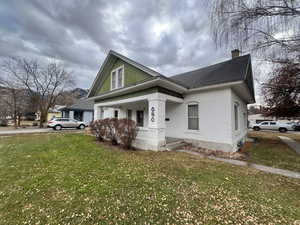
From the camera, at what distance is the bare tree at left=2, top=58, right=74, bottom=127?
21.2 metres

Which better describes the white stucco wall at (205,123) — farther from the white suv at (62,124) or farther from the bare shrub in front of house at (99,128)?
the white suv at (62,124)

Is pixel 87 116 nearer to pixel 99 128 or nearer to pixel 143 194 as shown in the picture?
pixel 99 128

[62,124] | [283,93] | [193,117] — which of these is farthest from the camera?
[62,124]

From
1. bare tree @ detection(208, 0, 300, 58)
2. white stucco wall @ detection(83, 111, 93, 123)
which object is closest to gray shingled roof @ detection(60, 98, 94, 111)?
white stucco wall @ detection(83, 111, 93, 123)

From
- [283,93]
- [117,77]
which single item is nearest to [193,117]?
[117,77]

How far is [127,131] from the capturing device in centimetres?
688

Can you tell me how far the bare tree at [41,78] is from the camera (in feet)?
69.6

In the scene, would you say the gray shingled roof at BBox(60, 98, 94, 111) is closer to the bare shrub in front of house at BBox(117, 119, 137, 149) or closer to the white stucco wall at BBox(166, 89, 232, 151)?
the bare shrub in front of house at BBox(117, 119, 137, 149)

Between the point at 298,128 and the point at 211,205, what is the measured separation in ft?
97.8

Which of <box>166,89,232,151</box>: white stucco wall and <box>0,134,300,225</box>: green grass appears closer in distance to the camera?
<box>0,134,300,225</box>: green grass

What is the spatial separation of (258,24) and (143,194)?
664 centimetres

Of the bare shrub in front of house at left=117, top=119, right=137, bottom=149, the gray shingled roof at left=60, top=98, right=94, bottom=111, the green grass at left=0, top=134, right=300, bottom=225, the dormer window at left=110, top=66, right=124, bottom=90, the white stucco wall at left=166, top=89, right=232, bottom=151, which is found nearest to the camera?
the green grass at left=0, top=134, right=300, bottom=225

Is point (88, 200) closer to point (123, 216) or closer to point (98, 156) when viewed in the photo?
point (123, 216)

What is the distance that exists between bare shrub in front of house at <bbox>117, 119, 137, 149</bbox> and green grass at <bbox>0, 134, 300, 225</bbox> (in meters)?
2.15
